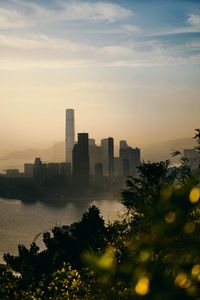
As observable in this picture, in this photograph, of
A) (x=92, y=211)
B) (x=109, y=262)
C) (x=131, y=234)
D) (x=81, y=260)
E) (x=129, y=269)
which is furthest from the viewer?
(x=92, y=211)

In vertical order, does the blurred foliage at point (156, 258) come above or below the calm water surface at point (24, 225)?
above

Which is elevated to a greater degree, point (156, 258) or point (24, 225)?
point (156, 258)

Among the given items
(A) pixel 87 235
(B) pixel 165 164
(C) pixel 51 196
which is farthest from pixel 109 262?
(C) pixel 51 196

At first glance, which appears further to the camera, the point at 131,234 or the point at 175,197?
the point at 131,234

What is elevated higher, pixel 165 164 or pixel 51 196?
pixel 165 164

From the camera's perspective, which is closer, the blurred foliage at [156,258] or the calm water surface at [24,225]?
the blurred foliage at [156,258]

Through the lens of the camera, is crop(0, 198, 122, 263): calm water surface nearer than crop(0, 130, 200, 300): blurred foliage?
No

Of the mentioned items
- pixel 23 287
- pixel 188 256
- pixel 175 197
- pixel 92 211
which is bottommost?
pixel 23 287

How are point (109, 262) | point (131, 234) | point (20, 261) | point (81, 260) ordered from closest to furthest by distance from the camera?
point (109, 262)
point (131, 234)
point (81, 260)
point (20, 261)

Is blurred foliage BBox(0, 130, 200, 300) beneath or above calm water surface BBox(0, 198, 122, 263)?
above

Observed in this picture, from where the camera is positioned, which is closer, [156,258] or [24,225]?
[156,258]

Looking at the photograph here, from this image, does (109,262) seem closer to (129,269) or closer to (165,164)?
(129,269)
